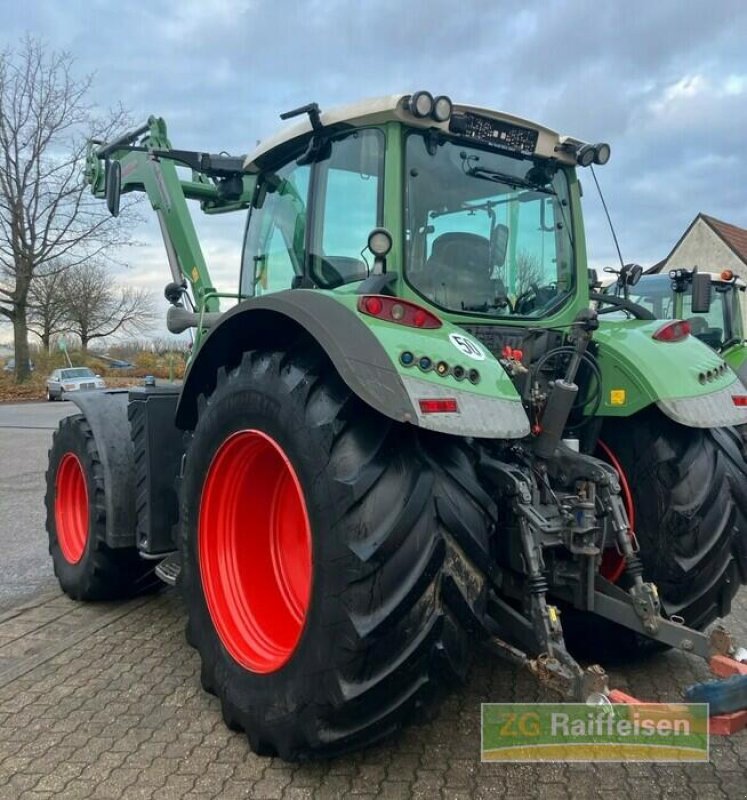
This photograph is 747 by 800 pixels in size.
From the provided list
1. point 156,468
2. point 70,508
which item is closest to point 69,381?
point 70,508

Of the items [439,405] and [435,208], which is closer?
[439,405]

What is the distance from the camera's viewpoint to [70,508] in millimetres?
4898

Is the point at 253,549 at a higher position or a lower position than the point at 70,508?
higher

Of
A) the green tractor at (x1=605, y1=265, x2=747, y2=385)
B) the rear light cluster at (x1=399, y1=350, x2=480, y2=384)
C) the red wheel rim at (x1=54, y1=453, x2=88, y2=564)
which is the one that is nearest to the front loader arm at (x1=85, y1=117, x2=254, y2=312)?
the red wheel rim at (x1=54, y1=453, x2=88, y2=564)

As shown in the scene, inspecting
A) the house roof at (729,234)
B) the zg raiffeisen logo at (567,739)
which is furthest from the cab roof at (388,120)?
the house roof at (729,234)

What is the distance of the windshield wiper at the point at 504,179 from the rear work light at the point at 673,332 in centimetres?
85

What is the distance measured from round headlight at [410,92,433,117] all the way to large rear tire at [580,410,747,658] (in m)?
1.57

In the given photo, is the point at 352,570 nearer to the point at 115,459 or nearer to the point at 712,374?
the point at 712,374

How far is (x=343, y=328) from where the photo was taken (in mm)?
2451

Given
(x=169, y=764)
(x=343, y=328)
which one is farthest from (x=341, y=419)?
(x=169, y=764)

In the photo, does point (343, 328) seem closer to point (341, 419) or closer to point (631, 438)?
point (341, 419)

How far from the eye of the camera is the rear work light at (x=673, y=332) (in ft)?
11.2

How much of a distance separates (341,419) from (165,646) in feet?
6.77

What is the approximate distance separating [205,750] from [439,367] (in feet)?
5.46
